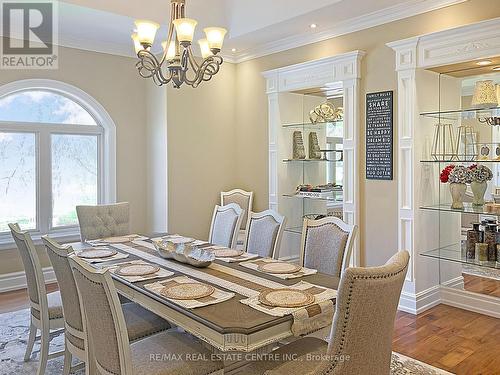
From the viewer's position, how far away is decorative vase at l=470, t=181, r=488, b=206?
12.1 ft

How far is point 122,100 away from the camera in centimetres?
551

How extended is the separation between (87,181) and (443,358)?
4.49 meters

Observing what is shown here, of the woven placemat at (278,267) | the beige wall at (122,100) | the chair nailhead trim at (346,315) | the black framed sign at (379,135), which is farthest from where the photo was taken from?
the beige wall at (122,100)

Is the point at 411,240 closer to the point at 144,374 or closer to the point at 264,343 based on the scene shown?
the point at 264,343

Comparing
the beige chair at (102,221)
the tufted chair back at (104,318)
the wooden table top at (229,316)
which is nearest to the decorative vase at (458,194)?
the wooden table top at (229,316)

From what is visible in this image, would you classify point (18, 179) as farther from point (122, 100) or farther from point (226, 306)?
point (226, 306)

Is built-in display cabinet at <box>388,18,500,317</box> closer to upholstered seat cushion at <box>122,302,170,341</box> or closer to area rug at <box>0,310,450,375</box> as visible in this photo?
area rug at <box>0,310,450,375</box>

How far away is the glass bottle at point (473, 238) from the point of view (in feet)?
12.4

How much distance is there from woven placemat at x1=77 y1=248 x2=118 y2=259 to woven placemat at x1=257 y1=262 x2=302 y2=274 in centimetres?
113

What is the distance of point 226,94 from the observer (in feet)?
19.2

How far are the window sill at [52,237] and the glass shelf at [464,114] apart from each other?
168 inches

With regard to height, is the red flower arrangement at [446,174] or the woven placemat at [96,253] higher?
the red flower arrangement at [446,174]

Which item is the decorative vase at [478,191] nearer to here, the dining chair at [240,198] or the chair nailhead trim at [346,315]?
the chair nailhead trim at [346,315]

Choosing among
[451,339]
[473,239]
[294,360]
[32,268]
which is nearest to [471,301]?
[473,239]
